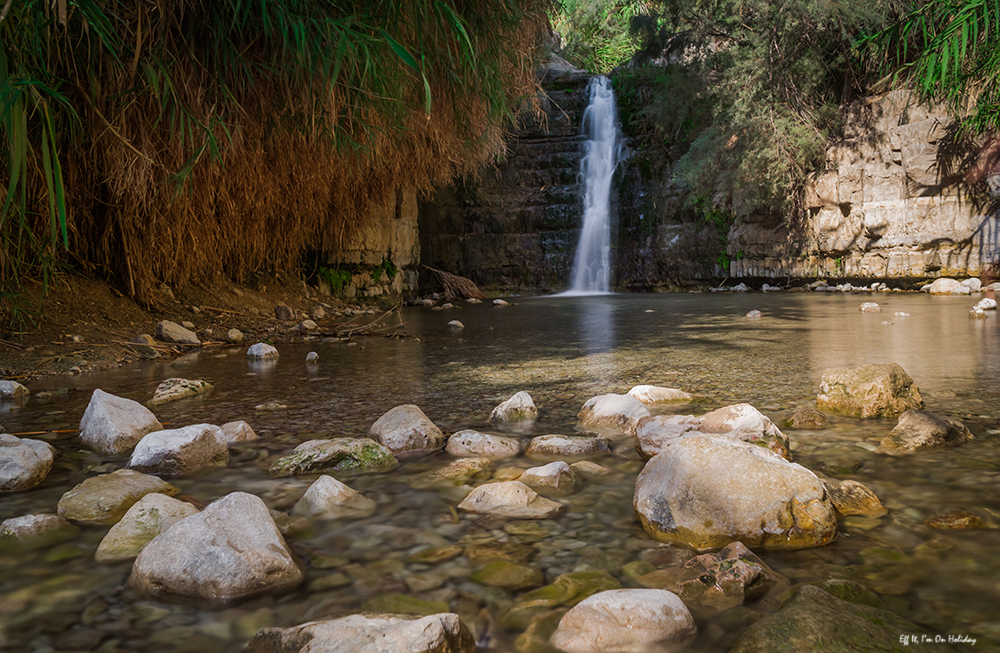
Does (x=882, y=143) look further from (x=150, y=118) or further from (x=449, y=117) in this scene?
(x=150, y=118)

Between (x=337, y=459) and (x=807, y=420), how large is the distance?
5.20 feet

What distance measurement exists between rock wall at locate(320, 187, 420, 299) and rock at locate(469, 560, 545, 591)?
777cm

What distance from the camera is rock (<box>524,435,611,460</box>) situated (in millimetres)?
1894

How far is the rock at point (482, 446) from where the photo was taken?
1.92 m

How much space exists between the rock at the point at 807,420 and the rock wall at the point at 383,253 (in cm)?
724

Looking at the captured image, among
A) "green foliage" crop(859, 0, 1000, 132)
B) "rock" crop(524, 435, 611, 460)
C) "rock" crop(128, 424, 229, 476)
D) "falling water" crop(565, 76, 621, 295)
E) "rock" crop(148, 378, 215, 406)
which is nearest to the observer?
"rock" crop(128, 424, 229, 476)

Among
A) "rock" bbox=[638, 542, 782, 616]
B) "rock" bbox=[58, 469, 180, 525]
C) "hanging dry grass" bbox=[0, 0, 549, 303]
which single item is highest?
"hanging dry grass" bbox=[0, 0, 549, 303]

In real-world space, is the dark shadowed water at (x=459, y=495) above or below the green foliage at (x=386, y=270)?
below

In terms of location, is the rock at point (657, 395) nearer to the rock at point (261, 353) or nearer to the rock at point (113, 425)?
the rock at point (113, 425)

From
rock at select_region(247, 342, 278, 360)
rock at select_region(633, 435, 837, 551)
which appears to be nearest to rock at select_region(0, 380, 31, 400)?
rock at select_region(247, 342, 278, 360)

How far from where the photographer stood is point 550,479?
1.63 m

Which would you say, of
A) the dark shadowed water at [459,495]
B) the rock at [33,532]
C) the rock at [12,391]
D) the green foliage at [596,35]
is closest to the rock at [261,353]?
the dark shadowed water at [459,495]

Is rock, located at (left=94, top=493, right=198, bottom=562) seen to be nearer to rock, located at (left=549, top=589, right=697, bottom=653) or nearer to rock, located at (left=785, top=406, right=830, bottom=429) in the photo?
rock, located at (left=549, top=589, right=697, bottom=653)

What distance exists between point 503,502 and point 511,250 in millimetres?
14255
